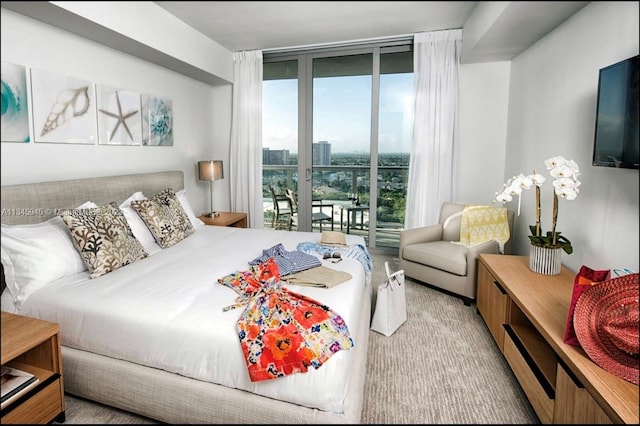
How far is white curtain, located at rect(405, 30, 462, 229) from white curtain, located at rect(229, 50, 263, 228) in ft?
5.78

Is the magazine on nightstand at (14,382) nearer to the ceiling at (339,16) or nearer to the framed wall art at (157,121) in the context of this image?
the ceiling at (339,16)

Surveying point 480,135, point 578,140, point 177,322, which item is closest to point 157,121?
point 177,322

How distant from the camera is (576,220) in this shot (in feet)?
6.31

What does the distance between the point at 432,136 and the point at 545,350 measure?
8.27ft

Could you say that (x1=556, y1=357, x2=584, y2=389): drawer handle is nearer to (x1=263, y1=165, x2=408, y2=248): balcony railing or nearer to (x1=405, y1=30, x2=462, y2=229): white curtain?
(x1=405, y1=30, x2=462, y2=229): white curtain

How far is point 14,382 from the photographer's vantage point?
113 cm

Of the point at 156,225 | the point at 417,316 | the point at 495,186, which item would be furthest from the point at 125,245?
the point at 495,186

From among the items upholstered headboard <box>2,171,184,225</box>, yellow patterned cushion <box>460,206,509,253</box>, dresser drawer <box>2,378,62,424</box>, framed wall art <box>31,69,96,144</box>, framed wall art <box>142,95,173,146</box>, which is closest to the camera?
upholstered headboard <box>2,171,184,225</box>

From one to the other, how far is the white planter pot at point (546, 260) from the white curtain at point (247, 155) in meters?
3.08

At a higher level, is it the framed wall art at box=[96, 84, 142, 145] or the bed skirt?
the framed wall art at box=[96, 84, 142, 145]

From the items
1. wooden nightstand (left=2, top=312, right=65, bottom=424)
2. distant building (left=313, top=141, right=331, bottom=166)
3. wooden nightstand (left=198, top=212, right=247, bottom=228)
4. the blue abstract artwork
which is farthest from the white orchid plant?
wooden nightstand (left=198, top=212, right=247, bottom=228)

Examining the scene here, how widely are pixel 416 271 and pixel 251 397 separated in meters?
2.22

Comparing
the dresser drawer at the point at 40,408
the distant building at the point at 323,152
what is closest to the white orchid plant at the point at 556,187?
the dresser drawer at the point at 40,408

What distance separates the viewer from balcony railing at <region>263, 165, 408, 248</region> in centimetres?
412
